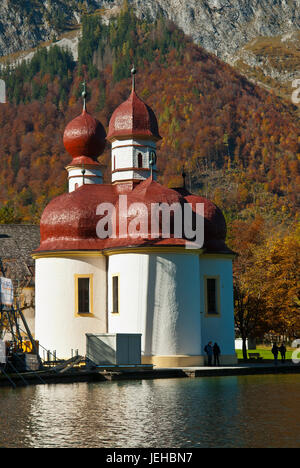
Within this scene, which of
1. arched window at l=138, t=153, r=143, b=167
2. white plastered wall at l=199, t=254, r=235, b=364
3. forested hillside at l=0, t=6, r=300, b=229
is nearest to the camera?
white plastered wall at l=199, t=254, r=235, b=364

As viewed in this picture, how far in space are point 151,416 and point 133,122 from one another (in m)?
30.3

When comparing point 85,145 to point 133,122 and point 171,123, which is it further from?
point 171,123

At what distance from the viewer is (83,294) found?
4447 cm

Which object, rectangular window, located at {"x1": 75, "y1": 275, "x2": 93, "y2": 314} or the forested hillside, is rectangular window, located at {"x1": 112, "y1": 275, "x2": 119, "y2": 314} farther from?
the forested hillside

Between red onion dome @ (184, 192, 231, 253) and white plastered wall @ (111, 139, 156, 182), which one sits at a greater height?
white plastered wall @ (111, 139, 156, 182)

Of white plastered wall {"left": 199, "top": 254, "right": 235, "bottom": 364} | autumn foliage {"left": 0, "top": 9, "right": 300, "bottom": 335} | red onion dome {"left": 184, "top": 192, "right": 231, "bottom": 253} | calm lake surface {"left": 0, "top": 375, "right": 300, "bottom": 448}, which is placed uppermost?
autumn foliage {"left": 0, "top": 9, "right": 300, "bottom": 335}

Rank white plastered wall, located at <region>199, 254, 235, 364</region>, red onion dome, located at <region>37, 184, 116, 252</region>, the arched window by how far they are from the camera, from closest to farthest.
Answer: white plastered wall, located at <region>199, 254, 235, 364</region>
red onion dome, located at <region>37, 184, 116, 252</region>
the arched window

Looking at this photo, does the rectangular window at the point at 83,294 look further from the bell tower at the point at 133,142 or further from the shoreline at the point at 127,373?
the bell tower at the point at 133,142

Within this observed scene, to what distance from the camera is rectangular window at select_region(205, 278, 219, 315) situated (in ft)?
147

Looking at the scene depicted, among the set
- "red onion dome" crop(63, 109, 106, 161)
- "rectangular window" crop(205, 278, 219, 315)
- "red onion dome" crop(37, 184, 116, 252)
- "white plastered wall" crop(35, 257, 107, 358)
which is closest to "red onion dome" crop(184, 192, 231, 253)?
"rectangular window" crop(205, 278, 219, 315)

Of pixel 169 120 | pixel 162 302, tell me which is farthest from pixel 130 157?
pixel 169 120

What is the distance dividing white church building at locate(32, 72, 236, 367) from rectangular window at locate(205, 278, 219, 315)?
2.1 inches

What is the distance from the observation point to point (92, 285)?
4444 cm
